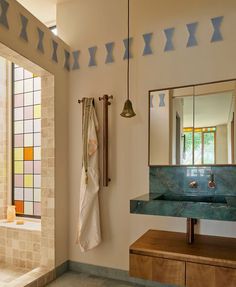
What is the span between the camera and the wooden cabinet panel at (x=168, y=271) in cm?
188

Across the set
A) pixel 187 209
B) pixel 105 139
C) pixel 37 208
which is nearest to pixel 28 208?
pixel 37 208

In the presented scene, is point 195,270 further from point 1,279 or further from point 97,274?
point 1,279

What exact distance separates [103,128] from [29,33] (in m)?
1.19

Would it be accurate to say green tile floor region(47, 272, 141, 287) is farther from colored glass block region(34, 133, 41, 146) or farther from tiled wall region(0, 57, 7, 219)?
colored glass block region(34, 133, 41, 146)

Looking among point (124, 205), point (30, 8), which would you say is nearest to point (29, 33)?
point (30, 8)

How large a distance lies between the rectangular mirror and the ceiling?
176cm

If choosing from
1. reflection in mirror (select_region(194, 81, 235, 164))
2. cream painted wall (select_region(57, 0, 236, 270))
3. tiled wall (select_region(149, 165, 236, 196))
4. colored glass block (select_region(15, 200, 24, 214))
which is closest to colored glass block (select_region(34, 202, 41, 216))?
colored glass block (select_region(15, 200, 24, 214))

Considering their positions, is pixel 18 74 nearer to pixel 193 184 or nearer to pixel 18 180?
pixel 18 180

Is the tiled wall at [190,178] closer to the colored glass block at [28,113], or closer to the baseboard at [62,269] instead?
the baseboard at [62,269]

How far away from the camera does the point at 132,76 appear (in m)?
2.72

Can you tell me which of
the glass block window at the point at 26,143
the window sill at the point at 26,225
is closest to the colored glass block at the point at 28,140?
the glass block window at the point at 26,143

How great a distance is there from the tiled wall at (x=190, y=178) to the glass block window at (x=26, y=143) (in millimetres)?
1741

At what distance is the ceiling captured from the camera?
307 centimetres

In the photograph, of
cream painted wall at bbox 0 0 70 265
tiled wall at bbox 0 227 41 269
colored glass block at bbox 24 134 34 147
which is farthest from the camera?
colored glass block at bbox 24 134 34 147
